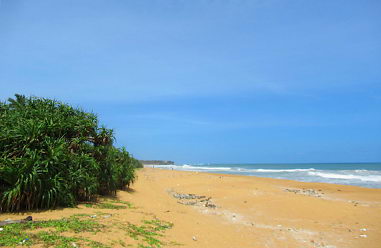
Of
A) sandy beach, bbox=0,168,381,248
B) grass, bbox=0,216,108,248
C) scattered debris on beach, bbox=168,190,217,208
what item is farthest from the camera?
scattered debris on beach, bbox=168,190,217,208

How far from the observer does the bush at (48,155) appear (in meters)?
6.19

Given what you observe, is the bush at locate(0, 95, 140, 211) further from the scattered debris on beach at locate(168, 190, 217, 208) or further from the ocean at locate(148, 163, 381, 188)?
the ocean at locate(148, 163, 381, 188)

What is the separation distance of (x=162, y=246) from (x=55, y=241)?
2000 mm

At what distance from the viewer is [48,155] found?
685cm

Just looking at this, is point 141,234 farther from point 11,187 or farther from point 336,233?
point 336,233

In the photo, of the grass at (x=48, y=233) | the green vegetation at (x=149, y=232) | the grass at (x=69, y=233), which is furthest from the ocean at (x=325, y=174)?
the grass at (x=48, y=233)

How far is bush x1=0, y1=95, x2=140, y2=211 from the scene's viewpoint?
20.3ft

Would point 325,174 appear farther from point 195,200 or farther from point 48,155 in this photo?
point 48,155

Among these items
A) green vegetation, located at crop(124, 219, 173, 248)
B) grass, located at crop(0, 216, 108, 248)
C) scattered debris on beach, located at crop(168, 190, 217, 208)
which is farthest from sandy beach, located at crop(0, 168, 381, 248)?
grass, located at crop(0, 216, 108, 248)

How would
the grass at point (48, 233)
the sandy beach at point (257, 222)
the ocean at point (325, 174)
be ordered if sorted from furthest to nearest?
the ocean at point (325, 174)
the sandy beach at point (257, 222)
the grass at point (48, 233)

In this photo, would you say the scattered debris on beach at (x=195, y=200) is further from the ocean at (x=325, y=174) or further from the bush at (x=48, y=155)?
the ocean at (x=325, y=174)

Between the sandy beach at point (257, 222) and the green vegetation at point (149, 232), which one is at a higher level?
the green vegetation at point (149, 232)

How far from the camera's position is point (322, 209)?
10.8 metres

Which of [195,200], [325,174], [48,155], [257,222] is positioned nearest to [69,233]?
[48,155]
